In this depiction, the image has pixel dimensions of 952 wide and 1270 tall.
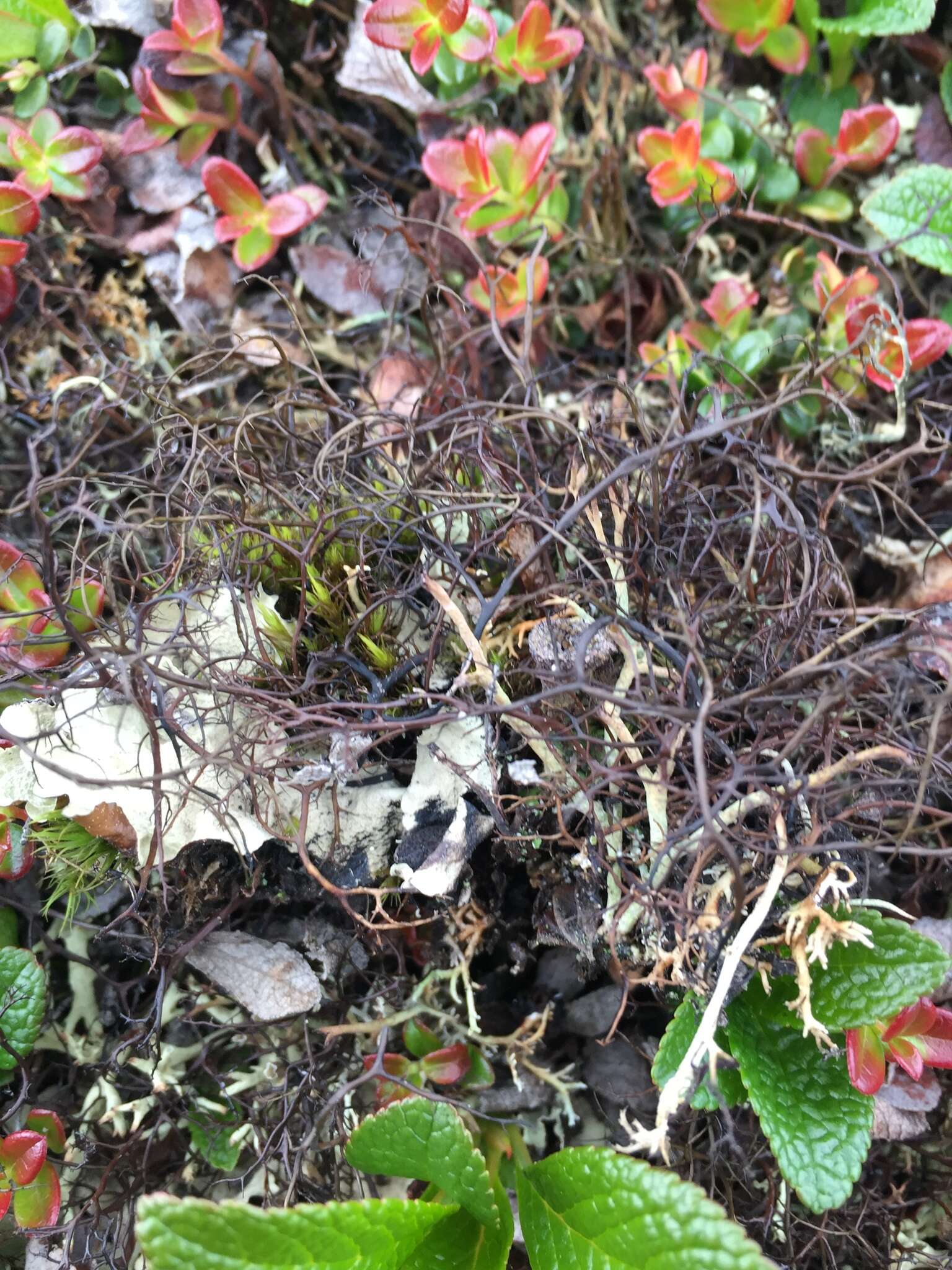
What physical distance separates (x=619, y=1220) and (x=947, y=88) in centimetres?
124

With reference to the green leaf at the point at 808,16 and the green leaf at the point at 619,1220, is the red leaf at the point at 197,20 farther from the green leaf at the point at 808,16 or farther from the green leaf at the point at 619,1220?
the green leaf at the point at 619,1220

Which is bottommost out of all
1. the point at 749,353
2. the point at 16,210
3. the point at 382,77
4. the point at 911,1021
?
the point at 911,1021

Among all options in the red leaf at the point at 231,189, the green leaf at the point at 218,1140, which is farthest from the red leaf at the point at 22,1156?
the red leaf at the point at 231,189

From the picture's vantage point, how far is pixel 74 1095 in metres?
0.93

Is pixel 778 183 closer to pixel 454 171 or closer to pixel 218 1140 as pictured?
pixel 454 171

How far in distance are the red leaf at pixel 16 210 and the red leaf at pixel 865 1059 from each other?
1175 millimetres

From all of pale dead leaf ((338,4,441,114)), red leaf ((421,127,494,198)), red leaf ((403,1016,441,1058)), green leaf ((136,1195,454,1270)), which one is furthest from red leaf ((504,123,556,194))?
green leaf ((136,1195,454,1270))

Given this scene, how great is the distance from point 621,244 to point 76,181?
2.11ft

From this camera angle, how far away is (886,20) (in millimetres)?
1041

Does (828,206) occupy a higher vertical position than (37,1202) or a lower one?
higher

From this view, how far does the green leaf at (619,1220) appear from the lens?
2.12 feet

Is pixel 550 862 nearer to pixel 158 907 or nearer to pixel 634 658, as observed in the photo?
pixel 634 658

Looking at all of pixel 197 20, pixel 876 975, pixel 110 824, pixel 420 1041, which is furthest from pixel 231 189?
pixel 876 975

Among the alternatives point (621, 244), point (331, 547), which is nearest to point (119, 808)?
point (331, 547)
